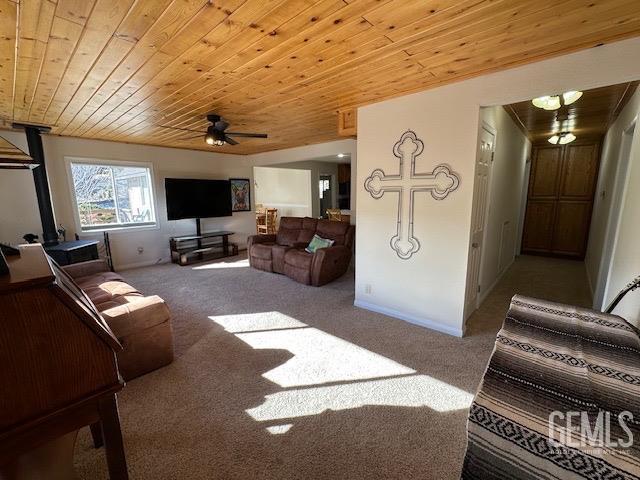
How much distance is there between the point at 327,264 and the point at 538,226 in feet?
15.4

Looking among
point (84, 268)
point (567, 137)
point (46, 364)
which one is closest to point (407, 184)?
point (46, 364)

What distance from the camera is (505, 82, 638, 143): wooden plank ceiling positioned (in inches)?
110

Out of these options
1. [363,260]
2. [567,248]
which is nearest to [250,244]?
[363,260]

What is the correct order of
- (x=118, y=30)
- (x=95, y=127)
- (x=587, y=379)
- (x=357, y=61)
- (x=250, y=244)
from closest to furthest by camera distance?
1. (x=587, y=379)
2. (x=118, y=30)
3. (x=357, y=61)
4. (x=95, y=127)
5. (x=250, y=244)

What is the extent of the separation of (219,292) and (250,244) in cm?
146

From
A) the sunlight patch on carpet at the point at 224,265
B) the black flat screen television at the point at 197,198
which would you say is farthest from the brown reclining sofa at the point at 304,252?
the black flat screen television at the point at 197,198

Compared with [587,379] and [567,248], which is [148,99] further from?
[567,248]

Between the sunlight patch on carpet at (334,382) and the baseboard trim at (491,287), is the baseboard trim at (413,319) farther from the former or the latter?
the baseboard trim at (491,287)

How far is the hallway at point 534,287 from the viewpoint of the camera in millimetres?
3156

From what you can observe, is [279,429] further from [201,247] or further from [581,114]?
[201,247]

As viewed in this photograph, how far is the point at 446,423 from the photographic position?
1.74 m

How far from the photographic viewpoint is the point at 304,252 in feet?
14.9

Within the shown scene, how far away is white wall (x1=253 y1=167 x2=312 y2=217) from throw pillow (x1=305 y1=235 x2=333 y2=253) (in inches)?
179

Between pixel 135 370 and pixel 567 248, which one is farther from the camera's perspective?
pixel 567 248
